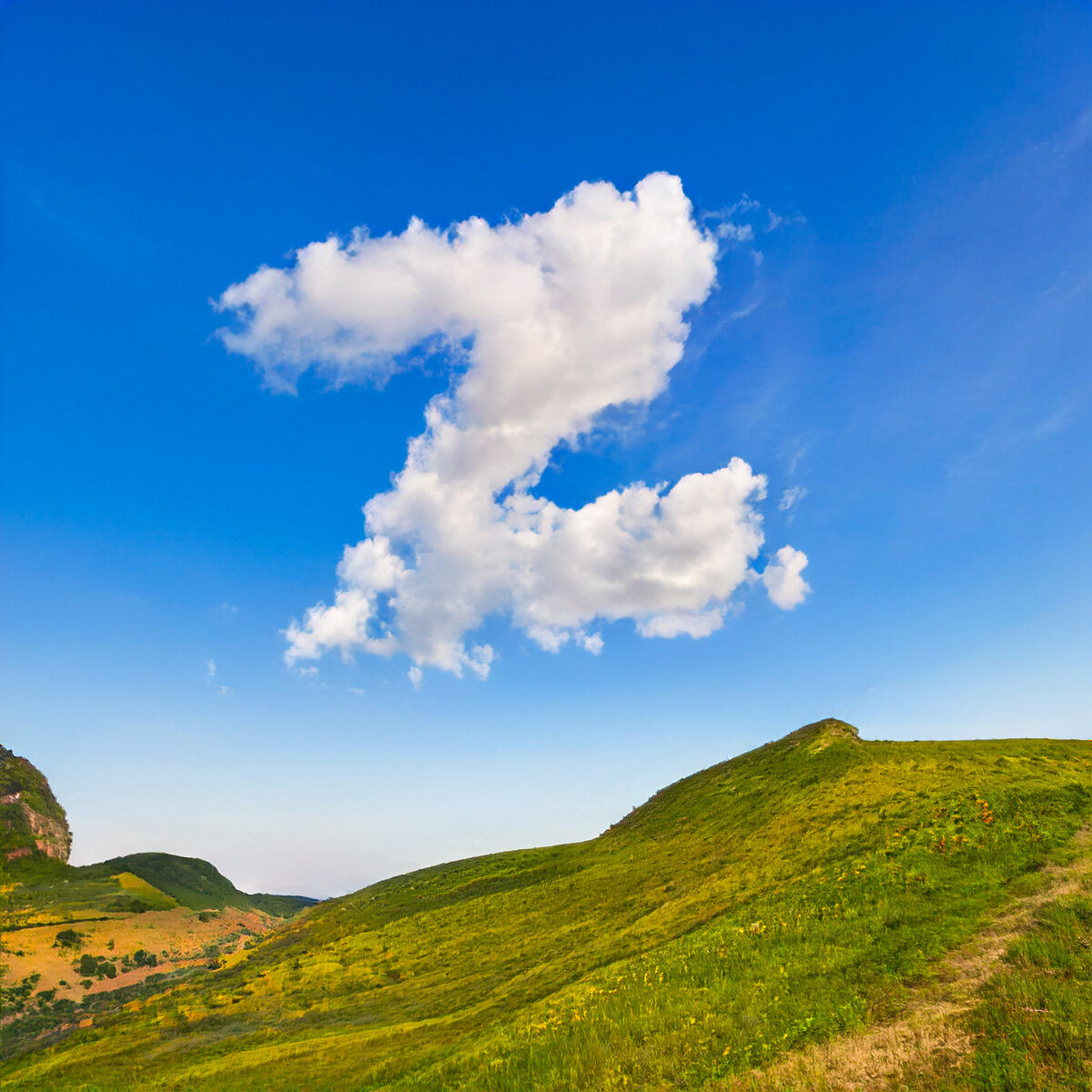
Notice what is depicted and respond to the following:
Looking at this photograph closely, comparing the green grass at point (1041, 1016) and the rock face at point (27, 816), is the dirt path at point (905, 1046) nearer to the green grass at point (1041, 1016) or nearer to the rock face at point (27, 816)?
the green grass at point (1041, 1016)

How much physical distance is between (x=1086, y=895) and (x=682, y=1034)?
45.6 ft

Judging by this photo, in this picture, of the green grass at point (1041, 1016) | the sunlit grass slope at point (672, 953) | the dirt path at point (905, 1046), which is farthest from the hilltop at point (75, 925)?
the green grass at point (1041, 1016)

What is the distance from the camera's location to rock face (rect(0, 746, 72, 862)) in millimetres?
158875

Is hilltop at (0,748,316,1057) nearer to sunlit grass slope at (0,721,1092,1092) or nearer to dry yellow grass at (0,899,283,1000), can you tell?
dry yellow grass at (0,899,283,1000)

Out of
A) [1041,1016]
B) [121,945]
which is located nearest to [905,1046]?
[1041,1016]

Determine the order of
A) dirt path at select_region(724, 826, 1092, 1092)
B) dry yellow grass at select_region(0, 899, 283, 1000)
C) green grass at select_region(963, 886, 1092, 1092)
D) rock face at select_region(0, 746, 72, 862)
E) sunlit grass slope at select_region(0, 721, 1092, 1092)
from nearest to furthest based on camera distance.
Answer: green grass at select_region(963, 886, 1092, 1092), dirt path at select_region(724, 826, 1092, 1092), sunlit grass slope at select_region(0, 721, 1092, 1092), dry yellow grass at select_region(0, 899, 283, 1000), rock face at select_region(0, 746, 72, 862)

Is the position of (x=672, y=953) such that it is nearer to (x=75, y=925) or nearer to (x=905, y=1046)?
(x=905, y=1046)

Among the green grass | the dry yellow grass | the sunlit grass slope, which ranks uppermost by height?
the green grass

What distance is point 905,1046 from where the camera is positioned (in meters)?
13.5

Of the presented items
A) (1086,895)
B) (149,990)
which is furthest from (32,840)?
(1086,895)

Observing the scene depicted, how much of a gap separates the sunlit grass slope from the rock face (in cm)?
14005

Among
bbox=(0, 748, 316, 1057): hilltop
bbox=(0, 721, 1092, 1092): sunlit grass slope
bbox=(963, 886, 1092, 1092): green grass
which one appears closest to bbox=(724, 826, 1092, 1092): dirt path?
bbox=(963, 886, 1092, 1092): green grass

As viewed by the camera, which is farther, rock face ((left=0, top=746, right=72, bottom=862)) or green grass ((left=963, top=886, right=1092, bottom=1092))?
rock face ((left=0, top=746, right=72, bottom=862))

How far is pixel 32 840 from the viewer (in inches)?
6447
